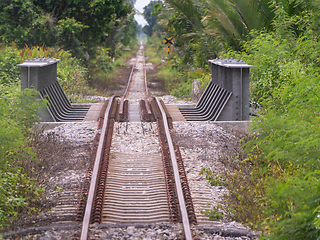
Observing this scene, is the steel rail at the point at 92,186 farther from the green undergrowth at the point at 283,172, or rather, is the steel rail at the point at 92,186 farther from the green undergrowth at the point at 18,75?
the green undergrowth at the point at 18,75

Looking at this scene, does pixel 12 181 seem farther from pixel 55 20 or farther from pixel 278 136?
pixel 55 20

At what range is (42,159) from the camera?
23.0 ft

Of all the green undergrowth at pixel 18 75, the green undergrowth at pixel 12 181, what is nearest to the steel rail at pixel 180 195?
the green undergrowth at pixel 12 181

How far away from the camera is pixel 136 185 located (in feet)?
20.1

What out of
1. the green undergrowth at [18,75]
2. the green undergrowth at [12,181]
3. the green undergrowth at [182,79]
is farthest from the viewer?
the green undergrowth at [182,79]

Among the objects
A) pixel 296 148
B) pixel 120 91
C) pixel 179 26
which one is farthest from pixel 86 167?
pixel 179 26

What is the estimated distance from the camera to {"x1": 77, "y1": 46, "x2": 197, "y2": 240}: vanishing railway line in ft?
16.8

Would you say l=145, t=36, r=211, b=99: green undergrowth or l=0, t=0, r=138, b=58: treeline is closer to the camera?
l=145, t=36, r=211, b=99: green undergrowth

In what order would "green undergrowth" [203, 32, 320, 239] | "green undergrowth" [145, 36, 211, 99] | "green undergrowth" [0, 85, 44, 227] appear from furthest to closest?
"green undergrowth" [145, 36, 211, 99]
"green undergrowth" [0, 85, 44, 227]
"green undergrowth" [203, 32, 320, 239]

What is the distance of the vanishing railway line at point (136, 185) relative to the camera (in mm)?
5105

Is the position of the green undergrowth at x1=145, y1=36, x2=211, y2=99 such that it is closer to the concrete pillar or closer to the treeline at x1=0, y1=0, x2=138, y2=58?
the concrete pillar

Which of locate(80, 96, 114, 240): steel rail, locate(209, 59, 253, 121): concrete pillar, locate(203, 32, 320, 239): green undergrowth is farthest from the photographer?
locate(209, 59, 253, 121): concrete pillar

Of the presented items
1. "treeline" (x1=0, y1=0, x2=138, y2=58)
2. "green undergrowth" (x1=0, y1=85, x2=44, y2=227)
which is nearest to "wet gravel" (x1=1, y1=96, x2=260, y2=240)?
"green undergrowth" (x1=0, y1=85, x2=44, y2=227)

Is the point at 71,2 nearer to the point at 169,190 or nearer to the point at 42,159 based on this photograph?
the point at 42,159
